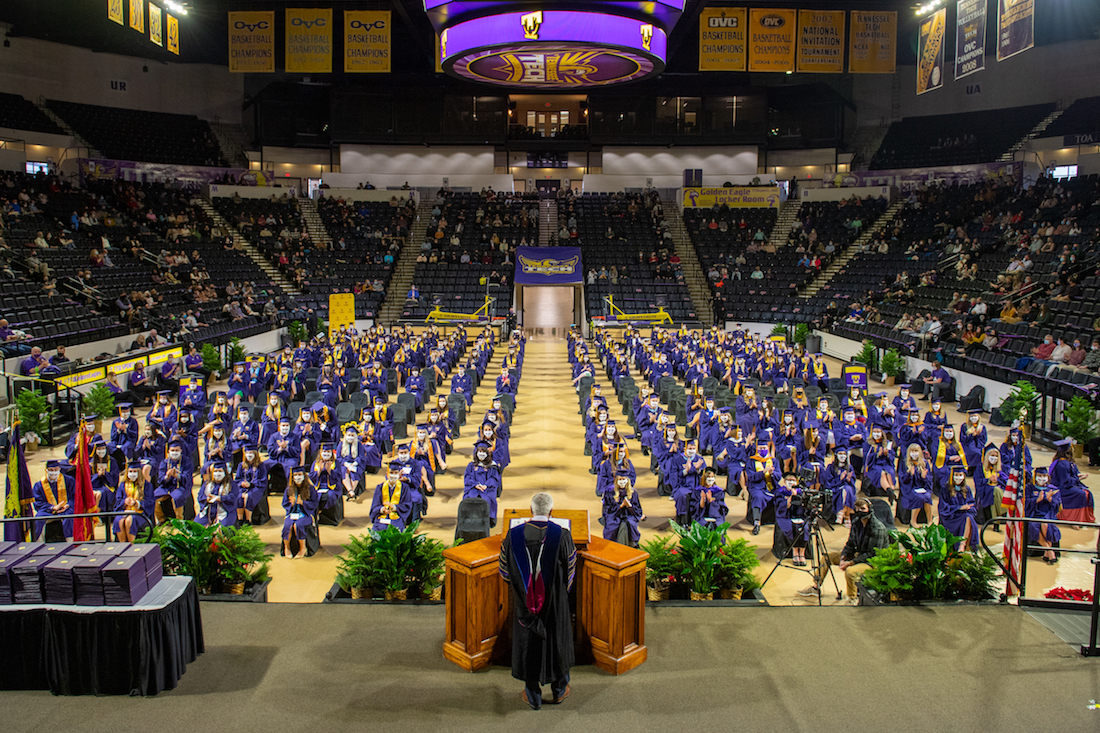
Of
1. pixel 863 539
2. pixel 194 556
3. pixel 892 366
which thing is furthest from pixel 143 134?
pixel 863 539

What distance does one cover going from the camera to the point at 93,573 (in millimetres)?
5539

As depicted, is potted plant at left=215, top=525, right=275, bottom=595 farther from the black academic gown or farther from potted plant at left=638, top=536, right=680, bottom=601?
potted plant at left=638, top=536, right=680, bottom=601

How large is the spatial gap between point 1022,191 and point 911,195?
7032mm

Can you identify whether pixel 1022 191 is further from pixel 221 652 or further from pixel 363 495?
pixel 221 652

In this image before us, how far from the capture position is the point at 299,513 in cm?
1043

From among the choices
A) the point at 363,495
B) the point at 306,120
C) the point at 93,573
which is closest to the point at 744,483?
the point at 363,495

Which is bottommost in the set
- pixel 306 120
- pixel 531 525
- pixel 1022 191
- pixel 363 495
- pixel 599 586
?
pixel 363 495

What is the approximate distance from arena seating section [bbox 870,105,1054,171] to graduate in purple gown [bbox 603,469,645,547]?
35686mm

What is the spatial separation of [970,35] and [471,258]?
2529cm

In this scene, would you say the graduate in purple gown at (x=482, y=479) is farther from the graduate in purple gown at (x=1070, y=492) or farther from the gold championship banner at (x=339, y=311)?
the gold championship banner at (x=339, y=311)

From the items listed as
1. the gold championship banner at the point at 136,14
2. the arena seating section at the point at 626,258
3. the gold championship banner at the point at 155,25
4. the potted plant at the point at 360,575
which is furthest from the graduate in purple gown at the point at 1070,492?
the arena seating section at the point at 626,258

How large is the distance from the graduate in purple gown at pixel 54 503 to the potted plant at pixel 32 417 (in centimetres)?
574

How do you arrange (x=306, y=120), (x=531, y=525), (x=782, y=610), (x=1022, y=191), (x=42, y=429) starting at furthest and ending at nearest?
(x=306, y=120), (x=1022, y=191), (x=42, y=429), (x=782, y=610), (x=531, y=525)

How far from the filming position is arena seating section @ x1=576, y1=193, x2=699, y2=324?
37.2 metres
